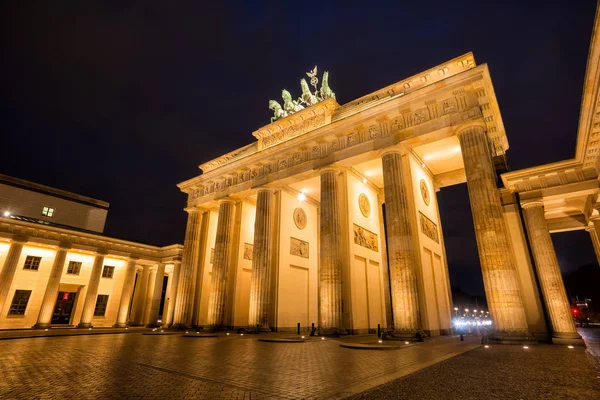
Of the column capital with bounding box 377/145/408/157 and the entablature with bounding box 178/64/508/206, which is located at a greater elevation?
the entablature with bounding box 178/64/508/206

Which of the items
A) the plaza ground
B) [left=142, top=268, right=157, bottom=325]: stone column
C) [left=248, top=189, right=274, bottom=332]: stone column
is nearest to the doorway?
[left=142, top=268, right=157, bottom=325]: stone column

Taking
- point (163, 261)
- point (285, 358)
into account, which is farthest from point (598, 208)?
point (163, 261)

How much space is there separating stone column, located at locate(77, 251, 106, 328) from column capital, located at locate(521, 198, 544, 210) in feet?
123

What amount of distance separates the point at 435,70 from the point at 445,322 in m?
14.4

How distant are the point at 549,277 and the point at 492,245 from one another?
3019 millimetres

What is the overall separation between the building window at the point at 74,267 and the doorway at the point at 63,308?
2.57 metres

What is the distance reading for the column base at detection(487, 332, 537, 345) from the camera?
1117 centimetres

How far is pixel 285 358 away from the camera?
26.6 ft

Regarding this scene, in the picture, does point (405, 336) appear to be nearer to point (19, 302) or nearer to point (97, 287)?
point (97, 287)

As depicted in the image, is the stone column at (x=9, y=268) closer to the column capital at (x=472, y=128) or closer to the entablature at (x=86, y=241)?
the entablature at (x=86, y=241)

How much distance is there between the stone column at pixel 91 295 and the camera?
101 feet

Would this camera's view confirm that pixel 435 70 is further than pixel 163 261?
No

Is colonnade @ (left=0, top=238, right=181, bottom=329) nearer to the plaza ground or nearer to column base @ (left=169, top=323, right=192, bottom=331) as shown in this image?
column base @ (left=169, top=323, right=192, bottom=331)

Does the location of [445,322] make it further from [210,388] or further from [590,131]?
[210,388]
